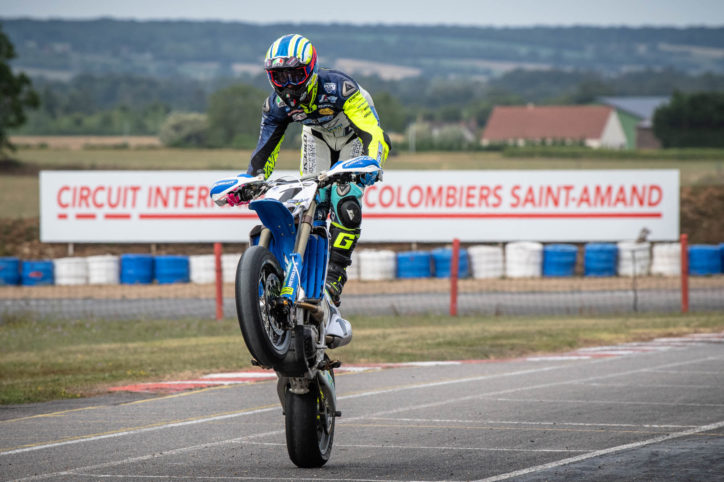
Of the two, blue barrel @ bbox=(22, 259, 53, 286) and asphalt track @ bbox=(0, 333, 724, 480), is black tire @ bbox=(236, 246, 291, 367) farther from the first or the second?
blue barrel @ bbox=(22, 259, 53, 286)

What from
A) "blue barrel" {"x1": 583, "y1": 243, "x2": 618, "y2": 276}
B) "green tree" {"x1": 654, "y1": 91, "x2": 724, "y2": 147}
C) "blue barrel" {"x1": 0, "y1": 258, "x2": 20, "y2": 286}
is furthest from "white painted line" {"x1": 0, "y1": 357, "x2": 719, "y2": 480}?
"green tree" {"x1": 654, "y1": 91, "x2": 724, "y2": 147}

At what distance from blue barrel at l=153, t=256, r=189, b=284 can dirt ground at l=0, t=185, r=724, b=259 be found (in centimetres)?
466

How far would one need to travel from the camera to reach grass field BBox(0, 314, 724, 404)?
13484 millimetres

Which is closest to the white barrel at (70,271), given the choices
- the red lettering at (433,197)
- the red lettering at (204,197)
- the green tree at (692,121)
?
the red lettering at (204,197)

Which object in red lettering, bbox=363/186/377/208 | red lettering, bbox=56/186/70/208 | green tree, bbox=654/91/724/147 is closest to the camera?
red lettering, bbox=363/186/377/208

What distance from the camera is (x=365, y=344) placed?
55.6 ft

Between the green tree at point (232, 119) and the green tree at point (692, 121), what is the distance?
40774 mm

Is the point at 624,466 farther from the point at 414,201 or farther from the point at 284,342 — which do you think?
the point at 414,201

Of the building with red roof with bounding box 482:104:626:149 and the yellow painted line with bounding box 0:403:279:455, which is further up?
the building with red roof with bounding box 482:104:626:149

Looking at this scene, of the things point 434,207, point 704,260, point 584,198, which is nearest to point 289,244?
point 704,260

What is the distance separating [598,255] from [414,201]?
19.5 feet

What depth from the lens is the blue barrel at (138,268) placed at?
3111 cm

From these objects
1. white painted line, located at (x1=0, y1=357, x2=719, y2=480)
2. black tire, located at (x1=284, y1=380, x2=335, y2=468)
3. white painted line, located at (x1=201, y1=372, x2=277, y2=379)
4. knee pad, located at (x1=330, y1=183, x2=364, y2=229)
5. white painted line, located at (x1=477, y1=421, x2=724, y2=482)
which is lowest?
white painted line, located at (x1=201, y1=372, x2=277, y2=379)

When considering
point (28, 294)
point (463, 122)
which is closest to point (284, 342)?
point (28, 294)
